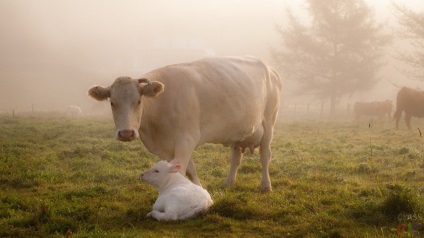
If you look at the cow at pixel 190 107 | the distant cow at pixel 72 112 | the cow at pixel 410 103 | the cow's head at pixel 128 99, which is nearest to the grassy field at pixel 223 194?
the cow at pixel 190 107

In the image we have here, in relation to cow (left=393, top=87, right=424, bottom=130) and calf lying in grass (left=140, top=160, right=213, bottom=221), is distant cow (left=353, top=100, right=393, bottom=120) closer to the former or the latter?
cow (left=393, top=87, right=424, bottom=130)

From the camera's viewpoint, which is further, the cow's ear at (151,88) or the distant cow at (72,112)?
the distant cow at (72,112)

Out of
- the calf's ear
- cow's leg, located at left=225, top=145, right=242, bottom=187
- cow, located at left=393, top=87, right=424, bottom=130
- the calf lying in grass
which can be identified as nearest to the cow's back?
the calf's ear

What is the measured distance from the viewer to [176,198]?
5.77 meters

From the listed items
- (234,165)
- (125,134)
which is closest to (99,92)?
(125,134)

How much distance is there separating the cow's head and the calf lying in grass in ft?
2.39

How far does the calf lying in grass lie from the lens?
18.9 ft

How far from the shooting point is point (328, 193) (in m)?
7.64

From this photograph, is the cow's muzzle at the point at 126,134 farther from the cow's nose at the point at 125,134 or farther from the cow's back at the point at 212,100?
the cow's back at the point at 212,100

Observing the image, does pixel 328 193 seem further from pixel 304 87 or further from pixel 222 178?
pixel 304 87

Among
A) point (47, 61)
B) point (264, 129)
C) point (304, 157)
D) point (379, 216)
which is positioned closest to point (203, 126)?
point (264, 129)

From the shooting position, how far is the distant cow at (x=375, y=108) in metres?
33.2

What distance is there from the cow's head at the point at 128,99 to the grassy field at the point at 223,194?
1.17 metres

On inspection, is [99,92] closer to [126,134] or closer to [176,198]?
[126,134]
